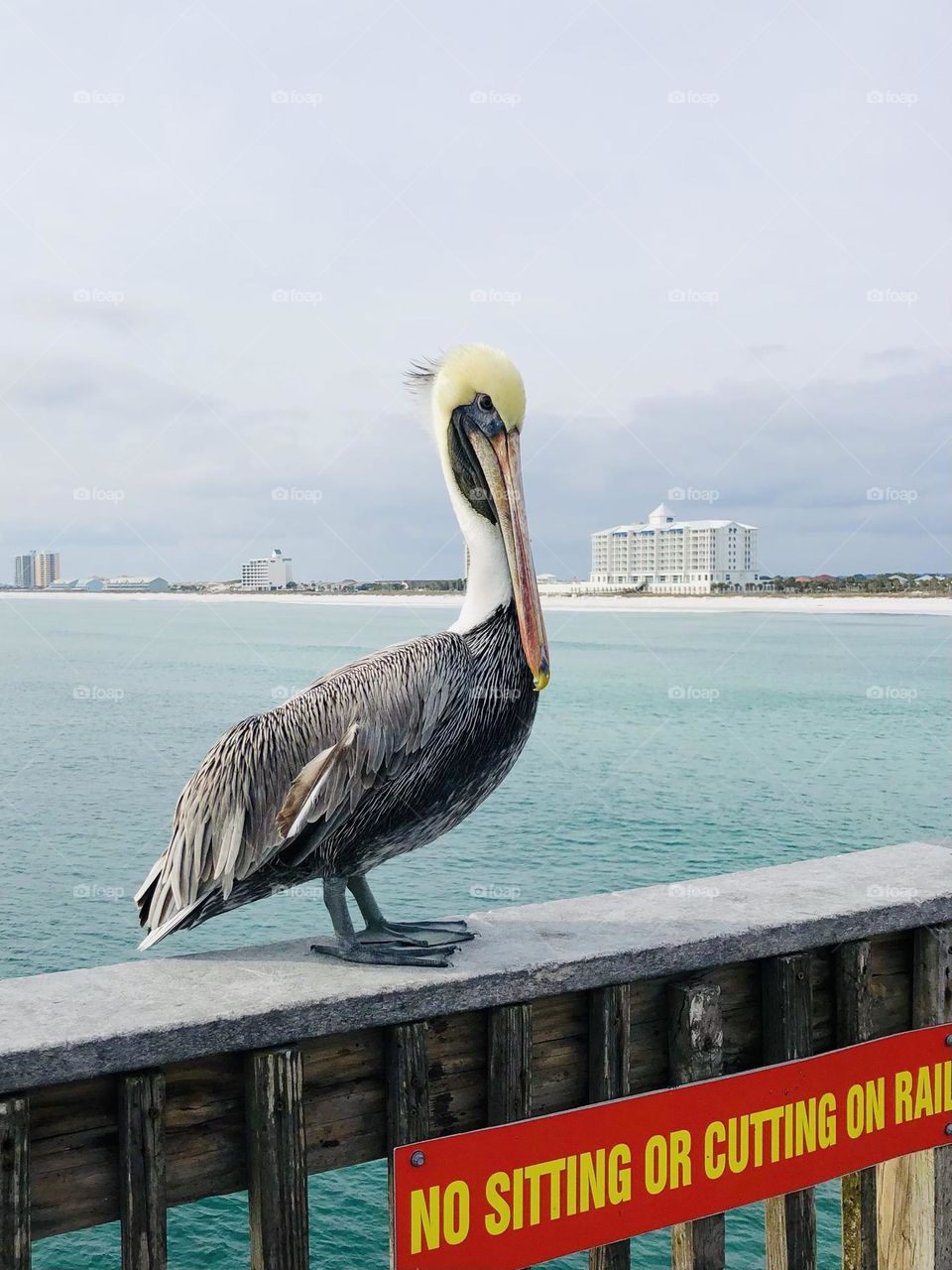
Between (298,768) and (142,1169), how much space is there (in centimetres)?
91

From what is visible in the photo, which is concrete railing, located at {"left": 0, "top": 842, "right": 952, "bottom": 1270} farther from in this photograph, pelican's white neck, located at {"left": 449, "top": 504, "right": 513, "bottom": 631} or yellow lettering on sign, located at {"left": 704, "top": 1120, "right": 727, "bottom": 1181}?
pelican's white neck, located at {"left": 449, "top": 504, "right": 513, "bottom": 631}

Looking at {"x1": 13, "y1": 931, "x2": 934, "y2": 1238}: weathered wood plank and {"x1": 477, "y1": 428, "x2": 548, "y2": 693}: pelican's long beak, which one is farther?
{"x1": 477, "y1": 428, "x2": 548, "y2": 693}: pelican's long beak

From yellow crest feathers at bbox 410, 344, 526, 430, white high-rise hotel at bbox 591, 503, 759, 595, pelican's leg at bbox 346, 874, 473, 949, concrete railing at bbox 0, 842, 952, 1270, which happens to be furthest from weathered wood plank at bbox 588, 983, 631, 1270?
white high-rise hotel at bbox 591, 503, 759, 595

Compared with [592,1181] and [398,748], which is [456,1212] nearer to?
[592,1181]

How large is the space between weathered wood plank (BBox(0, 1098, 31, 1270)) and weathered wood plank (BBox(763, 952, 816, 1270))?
186 centimetres

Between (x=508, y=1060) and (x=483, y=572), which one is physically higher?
(x=483, y=572)

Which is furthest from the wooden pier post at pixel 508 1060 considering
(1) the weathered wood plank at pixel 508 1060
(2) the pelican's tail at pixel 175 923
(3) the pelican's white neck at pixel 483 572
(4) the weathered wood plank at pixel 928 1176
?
(4) the weathered wood plank at pixel 928 1176

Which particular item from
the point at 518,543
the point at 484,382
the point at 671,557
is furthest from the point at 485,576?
the point at 671,557

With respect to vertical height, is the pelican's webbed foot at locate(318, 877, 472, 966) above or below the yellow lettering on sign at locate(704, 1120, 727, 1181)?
above

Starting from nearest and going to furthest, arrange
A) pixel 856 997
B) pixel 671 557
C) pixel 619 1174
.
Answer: pixel 619 1174 → pixel 856 997 → pixel 671 557

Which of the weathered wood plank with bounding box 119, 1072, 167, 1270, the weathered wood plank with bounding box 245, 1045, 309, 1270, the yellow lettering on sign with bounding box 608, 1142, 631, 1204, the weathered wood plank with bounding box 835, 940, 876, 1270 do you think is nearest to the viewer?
the weathered wood plank with bounding box 119, 1072, 167, 1270

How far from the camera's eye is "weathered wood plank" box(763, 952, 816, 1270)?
3133 mm

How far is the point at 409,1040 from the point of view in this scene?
105 inches

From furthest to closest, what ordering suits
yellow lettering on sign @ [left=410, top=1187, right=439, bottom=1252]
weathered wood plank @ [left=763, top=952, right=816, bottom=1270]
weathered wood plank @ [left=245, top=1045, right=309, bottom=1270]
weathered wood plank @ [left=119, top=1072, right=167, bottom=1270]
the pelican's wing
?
weathered wood plank @ [left=763, top=952, right=816, bottom=1270] < the pelican's wing < yellow lettering on sign @ [left=410, top=1187, right=439, bottom=1252] < weathered wood plank @ [left=245, top=1045, right=309, bottom=1270] < weathered wood plank @ [left=119, top=1072, right=167, bottom=1270]
